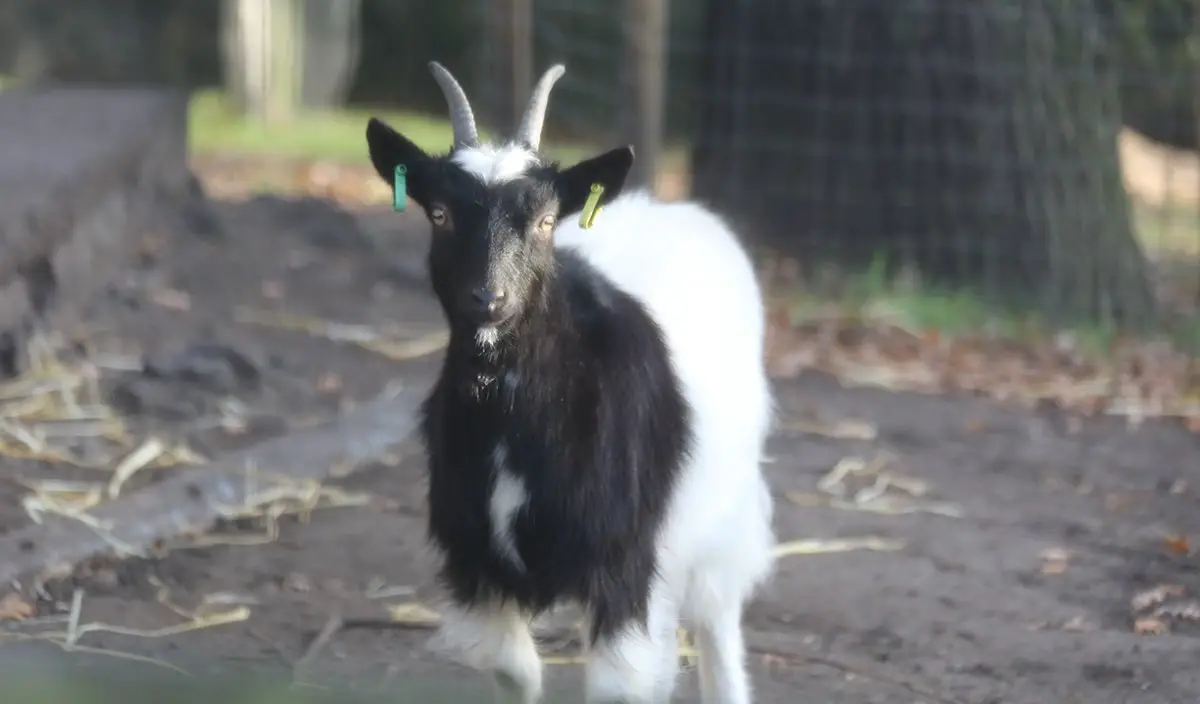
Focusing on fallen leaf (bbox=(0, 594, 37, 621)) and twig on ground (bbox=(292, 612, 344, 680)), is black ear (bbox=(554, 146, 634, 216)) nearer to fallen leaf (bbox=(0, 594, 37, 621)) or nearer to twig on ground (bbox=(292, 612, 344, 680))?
twig on ground (bbox=(292, 612, 344, 680))

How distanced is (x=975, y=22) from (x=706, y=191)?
164cm

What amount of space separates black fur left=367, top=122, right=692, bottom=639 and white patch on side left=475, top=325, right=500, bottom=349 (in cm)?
1

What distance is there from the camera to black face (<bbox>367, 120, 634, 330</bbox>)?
3.55m

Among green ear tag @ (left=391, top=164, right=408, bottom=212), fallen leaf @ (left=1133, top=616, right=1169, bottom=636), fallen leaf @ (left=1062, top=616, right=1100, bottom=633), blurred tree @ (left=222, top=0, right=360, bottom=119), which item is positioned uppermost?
green ear tag @ (left=391, top=164, right=408, bottom=212)

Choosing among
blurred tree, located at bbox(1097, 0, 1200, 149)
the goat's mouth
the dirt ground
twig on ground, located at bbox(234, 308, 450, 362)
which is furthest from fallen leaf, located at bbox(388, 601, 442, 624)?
blurred tree, located at bbox(1097, 0, 1200, 149)

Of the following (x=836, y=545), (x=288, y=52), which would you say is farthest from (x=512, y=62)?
(x=288, y=52)

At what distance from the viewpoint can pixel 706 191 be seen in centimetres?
928

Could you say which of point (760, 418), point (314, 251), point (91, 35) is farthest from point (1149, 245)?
point (91, 35)

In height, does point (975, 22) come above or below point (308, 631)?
above

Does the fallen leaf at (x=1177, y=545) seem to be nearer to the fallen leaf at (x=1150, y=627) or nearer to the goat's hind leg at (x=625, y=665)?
the fallen leaf at (x=1150, y=627)

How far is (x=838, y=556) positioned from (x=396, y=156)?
6.67 feet

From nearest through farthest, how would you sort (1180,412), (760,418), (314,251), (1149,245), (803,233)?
(760,418) < (1180,412) < (314,251) < (803,233) < (1149,245)

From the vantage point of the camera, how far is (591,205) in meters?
3.85

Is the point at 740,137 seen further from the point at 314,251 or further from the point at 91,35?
the point at 91,35
